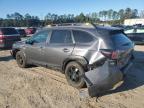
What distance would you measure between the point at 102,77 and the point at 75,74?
43.8 inches

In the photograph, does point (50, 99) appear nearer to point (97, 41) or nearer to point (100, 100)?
point (100, 100)

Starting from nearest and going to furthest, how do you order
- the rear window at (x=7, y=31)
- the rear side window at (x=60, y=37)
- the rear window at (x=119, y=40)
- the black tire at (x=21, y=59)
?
the rear window at (x=119, y=40), the rear side window at (x=60, y=37), the black tire at (x=21, y=59), the rear window at (x=7, y=31)

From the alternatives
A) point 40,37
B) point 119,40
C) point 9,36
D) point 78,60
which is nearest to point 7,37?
point 9,36

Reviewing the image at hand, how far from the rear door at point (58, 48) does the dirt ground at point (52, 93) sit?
0.65 meters

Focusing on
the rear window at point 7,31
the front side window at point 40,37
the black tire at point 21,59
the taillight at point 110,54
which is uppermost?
the front side window at point 40,37

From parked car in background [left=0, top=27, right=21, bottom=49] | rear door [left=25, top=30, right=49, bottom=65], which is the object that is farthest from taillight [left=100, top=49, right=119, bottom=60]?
parked car in background [left=0, top=27, right=21, bottom=49]

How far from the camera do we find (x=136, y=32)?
18.7 m

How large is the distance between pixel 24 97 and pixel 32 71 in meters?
2.94

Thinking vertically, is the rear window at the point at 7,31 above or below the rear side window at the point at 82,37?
below

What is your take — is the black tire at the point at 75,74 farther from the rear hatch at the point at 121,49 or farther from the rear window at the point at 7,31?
the rear window at the point at 7,31

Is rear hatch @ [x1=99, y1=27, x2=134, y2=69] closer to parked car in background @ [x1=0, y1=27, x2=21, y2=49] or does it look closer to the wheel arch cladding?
the wheel arch cladding

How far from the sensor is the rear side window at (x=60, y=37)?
768cm

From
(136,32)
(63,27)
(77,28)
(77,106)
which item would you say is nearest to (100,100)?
(77,106)

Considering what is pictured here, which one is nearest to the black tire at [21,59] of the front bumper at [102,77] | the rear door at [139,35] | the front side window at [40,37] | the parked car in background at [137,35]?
the front side window at [40,37]
